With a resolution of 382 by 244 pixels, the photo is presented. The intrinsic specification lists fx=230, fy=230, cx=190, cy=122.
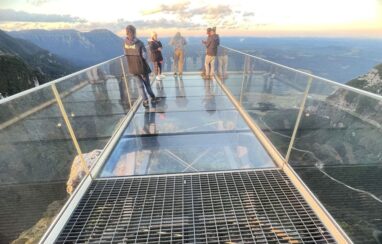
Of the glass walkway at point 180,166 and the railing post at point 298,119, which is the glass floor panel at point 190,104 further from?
the railing post at point 298,119

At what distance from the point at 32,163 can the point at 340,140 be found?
190 inches

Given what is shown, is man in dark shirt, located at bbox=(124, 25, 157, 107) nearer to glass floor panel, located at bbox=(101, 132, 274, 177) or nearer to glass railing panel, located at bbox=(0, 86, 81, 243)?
glass floor panel, located at bbox=(101, 132, 274, 177)

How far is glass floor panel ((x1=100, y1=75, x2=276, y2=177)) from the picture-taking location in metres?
4.26

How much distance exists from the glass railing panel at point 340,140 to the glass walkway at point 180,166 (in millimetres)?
24

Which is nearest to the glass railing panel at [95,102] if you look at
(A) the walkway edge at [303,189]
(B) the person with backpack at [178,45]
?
(A) the walkway edge at [303,189]

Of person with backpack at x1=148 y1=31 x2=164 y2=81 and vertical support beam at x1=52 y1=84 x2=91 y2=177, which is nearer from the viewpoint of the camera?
vertical support beam at x1=52 y1=84 x2=91 y2=177

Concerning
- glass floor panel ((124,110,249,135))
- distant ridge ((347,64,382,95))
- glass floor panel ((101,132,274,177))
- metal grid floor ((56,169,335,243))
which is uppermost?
metal grid floor ((56,169,335,243))

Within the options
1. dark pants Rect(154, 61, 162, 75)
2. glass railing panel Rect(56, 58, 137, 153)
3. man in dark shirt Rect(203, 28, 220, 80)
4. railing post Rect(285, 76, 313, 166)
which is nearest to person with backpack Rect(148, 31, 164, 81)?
dark pants Rect(154, 61, 162, 75)

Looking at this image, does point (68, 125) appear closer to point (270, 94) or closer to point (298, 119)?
point (298, 119)

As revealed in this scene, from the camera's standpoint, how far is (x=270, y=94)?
5469mm

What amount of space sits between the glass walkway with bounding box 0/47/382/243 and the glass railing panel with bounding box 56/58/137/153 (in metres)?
0.03

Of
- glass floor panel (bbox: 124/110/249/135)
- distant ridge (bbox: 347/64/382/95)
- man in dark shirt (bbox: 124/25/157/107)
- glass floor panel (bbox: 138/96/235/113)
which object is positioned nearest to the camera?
glass floor panel (bbox: 124/110/249/135)

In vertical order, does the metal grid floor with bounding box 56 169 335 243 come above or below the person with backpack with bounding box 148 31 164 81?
below

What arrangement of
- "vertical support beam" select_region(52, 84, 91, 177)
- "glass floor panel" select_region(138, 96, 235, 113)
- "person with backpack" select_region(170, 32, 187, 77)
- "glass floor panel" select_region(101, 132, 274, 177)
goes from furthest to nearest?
"person with backpack" select_region(170, 32, 187, 77) → "glass floor panel" select_region(138, 96, 235, 113) → "glass floor panel" select_region(101, 132, 274, 177) → "vertical support beam" select_region(52, 84, 91, 177)
